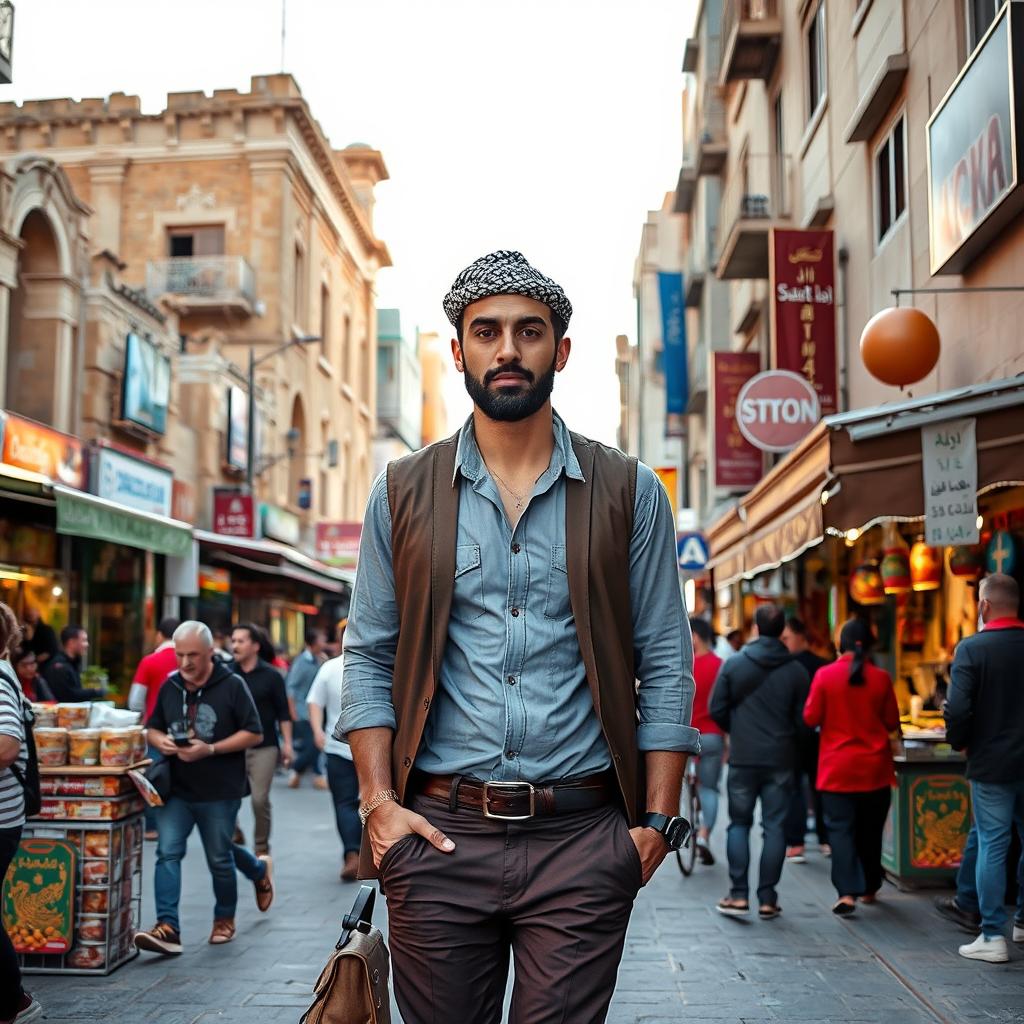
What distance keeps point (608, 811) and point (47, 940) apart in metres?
5.11

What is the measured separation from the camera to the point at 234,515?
95.4ft

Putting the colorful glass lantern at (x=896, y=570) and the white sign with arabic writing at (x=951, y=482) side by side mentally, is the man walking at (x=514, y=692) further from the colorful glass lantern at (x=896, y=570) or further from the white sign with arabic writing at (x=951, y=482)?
the colorful glass lantern at (x=896, y=570)

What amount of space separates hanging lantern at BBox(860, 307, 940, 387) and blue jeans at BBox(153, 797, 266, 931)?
6.41 meters

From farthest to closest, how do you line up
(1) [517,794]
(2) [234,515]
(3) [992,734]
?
(2) [234,515], (3) [992,734], (1) [517,794]

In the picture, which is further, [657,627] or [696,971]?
[696,971]

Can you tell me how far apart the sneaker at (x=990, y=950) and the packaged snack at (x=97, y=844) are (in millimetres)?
4520

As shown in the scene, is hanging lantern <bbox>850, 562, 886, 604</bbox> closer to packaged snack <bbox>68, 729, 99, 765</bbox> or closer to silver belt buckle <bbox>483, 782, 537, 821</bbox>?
packaged snack <bbox>68, 729, 99, 765</bbox>

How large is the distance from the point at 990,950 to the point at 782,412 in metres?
8.90

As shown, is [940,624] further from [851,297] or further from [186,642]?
[186,642]

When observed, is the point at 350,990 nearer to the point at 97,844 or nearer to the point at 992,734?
the point at 97,844

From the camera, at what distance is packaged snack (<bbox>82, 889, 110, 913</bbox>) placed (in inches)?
280

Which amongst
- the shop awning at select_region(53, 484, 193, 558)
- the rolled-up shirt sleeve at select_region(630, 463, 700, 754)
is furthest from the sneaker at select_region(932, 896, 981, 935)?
the shop awning at select_region(53, 484, 193, 558)

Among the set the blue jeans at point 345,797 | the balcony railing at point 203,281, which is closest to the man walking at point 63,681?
the blue jeans at point 345,797

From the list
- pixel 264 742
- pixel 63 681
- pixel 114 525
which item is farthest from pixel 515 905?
pixel 114 525
